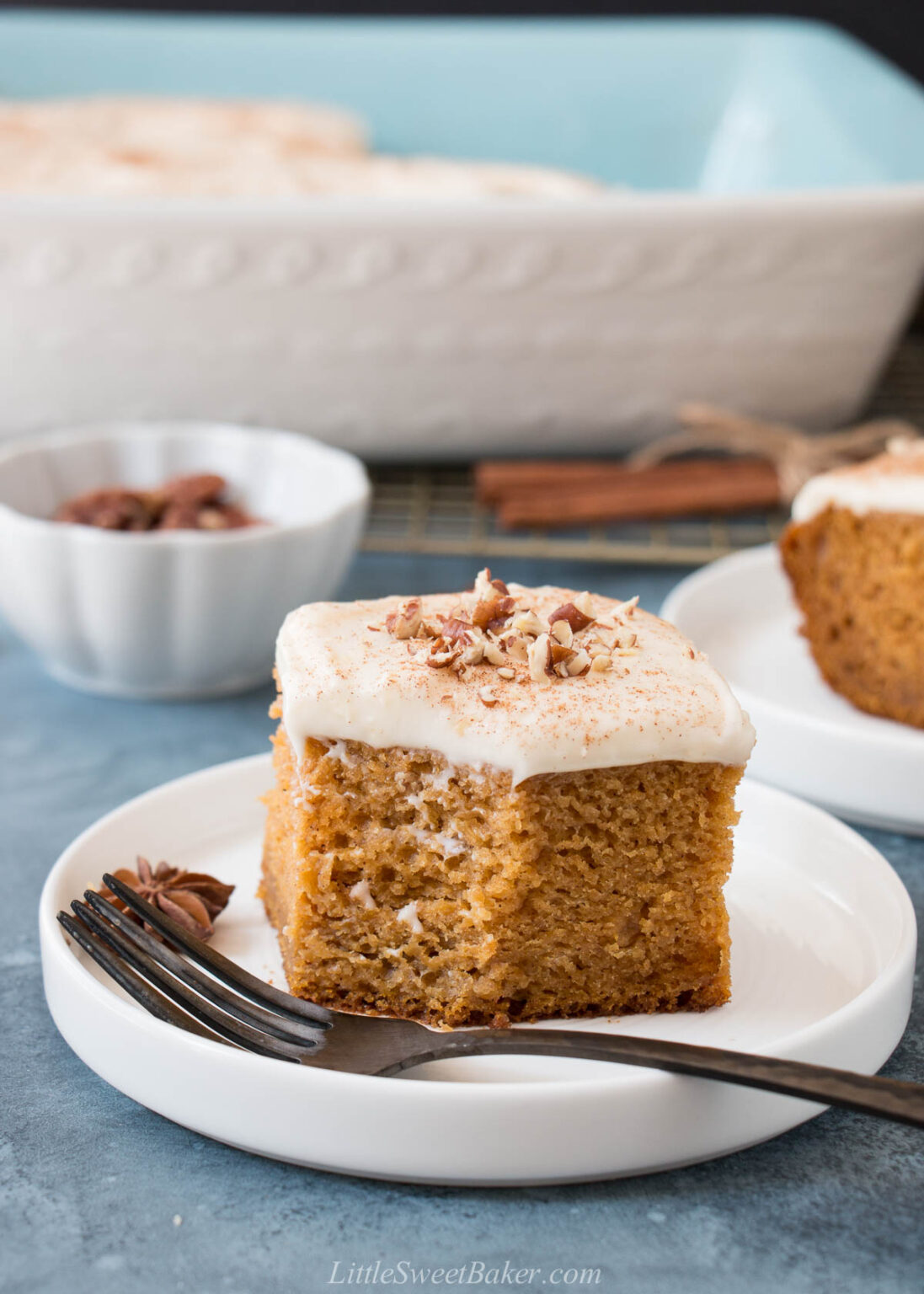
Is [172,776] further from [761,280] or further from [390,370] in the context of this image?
[761,280]

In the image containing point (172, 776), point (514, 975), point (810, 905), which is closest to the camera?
point (514, 975)

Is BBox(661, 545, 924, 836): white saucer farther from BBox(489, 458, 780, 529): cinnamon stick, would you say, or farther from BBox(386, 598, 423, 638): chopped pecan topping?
BBox(386, 598, 423, 638): chopped pecan topping

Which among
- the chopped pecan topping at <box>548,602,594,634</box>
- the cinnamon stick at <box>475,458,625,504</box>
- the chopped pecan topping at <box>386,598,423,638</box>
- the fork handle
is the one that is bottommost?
the cinnamon stick at <box>475,458,625,504</box>

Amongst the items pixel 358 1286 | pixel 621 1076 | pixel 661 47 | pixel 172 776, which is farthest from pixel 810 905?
pixel 661 47

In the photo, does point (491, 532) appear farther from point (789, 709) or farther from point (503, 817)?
point (503, 817)

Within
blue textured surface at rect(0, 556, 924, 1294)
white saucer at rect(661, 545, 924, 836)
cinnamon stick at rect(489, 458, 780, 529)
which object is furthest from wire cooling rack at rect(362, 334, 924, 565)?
blue textured surface at rect(0, 556, 924, 1294)

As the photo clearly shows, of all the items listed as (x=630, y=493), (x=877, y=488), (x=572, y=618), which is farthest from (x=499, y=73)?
(x=572, y=618)
